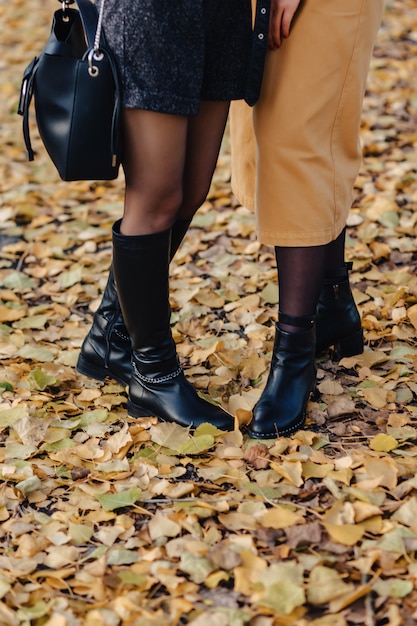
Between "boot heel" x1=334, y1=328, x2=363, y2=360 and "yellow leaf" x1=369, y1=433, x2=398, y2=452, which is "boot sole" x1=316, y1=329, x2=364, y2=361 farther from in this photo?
"yellow leaf" x1=369, y1=433, x2=398, y2=452

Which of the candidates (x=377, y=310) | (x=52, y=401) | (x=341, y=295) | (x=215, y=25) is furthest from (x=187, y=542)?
(x=377, y=310)

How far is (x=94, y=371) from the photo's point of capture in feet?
7.25

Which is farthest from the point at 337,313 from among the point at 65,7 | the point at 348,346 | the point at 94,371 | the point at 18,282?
the point at 18,282

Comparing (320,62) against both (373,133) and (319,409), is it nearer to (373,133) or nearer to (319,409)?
(319,409)

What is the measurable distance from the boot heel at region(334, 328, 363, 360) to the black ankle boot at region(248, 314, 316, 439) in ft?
0.91

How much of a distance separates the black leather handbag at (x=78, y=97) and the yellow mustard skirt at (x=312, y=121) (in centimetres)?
37

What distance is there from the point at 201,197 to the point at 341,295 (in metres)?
0.51

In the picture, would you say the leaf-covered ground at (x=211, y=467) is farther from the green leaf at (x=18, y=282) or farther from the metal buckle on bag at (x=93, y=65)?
the metal buckle on bag at (x=93, y=65)

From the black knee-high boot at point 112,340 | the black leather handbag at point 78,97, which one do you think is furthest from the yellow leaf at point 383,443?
the black leather handbag at point 78,97

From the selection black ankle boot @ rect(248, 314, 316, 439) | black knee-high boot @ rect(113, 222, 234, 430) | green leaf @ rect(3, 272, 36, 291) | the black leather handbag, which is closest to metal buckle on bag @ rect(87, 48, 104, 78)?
the black leather handbag

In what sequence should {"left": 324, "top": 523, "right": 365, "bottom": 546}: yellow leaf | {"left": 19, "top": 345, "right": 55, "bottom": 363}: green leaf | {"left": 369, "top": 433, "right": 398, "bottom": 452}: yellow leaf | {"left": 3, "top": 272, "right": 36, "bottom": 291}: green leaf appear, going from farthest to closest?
{"left": 3, "top": 272, "right": 36, "bottom": 291}: green leaf
{"left": 19, "top": 345, "right": 55, "bottom": 363}: green leaf
{"left": 369, "top": 433, "right": 398, "bottom": 452}: yellow leaf
{"left": 324, "top": 523, "right": 365, "bottom": 546}: yellow leaf

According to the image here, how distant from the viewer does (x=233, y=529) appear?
1.58 metres

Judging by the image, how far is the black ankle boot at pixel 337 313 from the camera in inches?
84.4

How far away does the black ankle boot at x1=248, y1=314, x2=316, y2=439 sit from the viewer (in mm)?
1885
